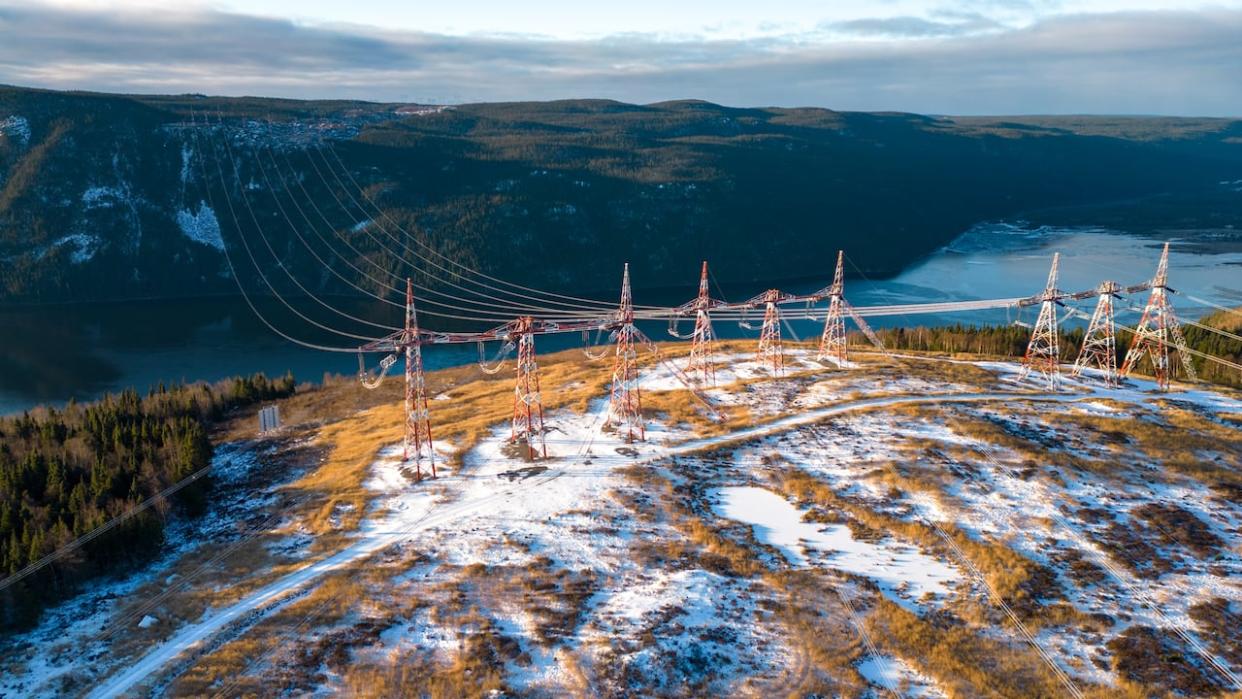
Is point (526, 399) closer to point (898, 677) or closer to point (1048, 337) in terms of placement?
point (898, 677)

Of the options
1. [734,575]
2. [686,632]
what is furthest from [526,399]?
[686,632]

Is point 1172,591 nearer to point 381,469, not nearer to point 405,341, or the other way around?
point 405,341

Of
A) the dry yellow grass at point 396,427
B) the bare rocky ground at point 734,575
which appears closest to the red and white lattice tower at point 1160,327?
the bare rocky ground at point 734,575

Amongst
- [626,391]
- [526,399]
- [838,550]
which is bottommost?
[838,550]

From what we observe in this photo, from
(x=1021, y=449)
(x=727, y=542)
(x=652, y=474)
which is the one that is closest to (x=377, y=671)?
(x=727, y=542)

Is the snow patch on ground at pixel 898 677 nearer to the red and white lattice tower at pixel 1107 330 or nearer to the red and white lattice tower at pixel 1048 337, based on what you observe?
the red and white lattice tower at pixel 1048 337

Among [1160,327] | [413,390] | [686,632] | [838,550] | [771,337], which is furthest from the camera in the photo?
[771,337]

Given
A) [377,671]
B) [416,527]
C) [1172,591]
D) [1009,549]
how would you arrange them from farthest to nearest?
[416,527] < [1009,549] < [1172,591] < [377,671]
